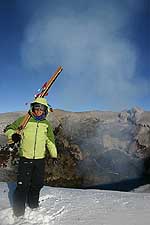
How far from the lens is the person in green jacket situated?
486 centimetres

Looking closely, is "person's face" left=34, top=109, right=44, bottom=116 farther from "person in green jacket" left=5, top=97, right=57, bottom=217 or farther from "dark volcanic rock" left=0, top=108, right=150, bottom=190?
"dark volcanic rock" left=0, top=108, right=150, bottom=190

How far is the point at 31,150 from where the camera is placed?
4883 millimetres

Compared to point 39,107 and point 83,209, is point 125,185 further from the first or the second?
point 39,107

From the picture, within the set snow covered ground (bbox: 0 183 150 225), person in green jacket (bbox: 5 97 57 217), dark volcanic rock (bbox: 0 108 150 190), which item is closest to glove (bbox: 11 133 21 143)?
person in green jacket (bbox: 5 97 57 217)

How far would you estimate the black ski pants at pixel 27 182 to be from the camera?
15.9ft

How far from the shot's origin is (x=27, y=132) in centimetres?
489

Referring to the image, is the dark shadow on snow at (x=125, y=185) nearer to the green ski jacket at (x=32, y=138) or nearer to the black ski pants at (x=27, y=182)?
the black ski pants at (x=27, y=182)

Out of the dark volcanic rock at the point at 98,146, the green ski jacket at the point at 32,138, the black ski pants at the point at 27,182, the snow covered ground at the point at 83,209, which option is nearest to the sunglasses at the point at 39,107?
the green ski jacket at the point at 32,138

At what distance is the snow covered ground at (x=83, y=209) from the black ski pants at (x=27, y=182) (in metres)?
0.16

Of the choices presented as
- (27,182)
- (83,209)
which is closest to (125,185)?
(83,209)

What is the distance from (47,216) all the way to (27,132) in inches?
52.9

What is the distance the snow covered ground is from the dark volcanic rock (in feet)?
43.7

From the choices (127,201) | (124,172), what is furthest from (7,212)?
(124,172)

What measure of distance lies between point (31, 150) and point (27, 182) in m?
0.51
